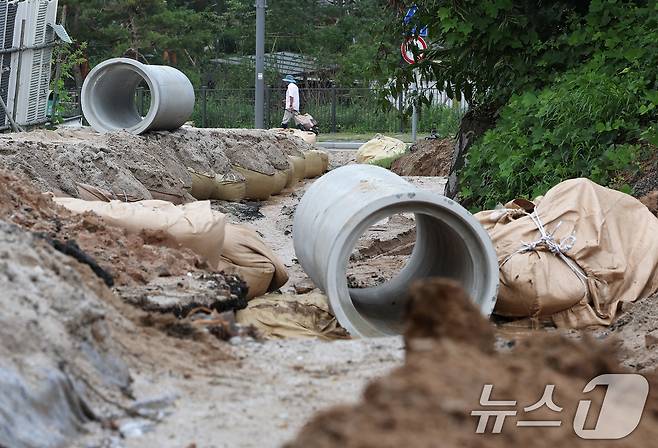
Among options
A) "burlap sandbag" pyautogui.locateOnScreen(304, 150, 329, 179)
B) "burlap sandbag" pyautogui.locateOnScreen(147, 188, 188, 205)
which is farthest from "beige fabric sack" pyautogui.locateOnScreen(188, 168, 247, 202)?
"burlap sandbag" pyautogui.locateOnScreen(304, 150, 329, 179)

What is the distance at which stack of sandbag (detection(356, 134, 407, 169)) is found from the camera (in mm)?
20394

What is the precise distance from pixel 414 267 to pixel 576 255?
1.50 meters

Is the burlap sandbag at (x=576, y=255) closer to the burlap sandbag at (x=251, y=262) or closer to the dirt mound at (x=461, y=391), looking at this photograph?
the burlap sandbag at (x=251, y=262)

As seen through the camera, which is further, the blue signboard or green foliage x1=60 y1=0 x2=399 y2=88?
green foliage x1=60 y1=0 x2=399 y2=88

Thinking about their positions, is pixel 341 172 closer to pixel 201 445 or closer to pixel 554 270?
pixel 554 270

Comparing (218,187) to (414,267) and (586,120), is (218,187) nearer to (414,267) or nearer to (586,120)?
(586,120)

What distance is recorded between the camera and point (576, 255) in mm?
7625

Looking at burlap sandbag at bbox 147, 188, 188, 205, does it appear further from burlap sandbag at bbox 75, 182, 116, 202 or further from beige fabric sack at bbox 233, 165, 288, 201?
beige fabric sack at bbox 233, 165, 288, 201

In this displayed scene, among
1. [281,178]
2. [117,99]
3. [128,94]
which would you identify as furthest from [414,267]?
[128,94]

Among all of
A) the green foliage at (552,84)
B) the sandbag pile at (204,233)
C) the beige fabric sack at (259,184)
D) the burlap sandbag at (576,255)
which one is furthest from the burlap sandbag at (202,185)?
the burlap sandbag at (576,255)

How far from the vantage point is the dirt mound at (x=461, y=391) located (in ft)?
9.98

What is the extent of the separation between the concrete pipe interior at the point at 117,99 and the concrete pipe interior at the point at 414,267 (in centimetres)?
611

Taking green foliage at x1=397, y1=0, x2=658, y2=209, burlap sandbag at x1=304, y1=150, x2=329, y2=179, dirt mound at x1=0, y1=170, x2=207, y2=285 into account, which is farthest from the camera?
burlap sandbag at x1=304, y1=150, x2=329, y2=179

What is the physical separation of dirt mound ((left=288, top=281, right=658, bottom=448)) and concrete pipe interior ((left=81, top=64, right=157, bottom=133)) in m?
10.5
